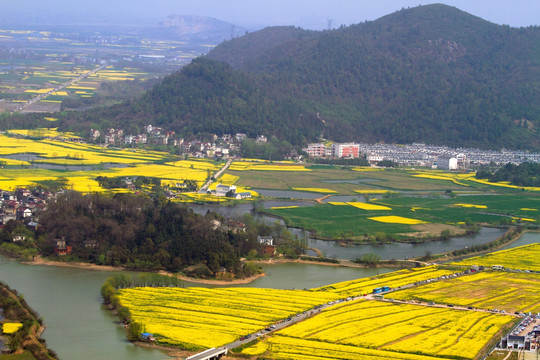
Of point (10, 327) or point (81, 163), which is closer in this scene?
point (10, 327)

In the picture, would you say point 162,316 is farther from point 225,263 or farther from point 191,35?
point 191,35

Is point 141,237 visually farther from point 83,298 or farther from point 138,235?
point 83,298

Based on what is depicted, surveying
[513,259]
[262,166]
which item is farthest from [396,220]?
[262,166]

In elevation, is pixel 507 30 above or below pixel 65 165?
above

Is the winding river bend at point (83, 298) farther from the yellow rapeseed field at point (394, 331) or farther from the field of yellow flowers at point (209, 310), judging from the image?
the yellow rapeseed field at point (394, 331)

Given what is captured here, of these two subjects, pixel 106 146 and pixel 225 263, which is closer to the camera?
pixel 225 263

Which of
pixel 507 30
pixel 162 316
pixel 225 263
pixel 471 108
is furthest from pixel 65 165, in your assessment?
pixel 507 30

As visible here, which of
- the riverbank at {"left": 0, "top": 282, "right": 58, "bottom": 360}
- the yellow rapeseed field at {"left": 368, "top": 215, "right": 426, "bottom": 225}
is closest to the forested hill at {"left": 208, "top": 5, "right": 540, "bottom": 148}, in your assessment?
the yellow rapeseed field at {"left": 368, "top": 215, "right": 426, "bottom": 225}

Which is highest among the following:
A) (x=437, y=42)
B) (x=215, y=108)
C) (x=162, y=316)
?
(x=437, y=42)
